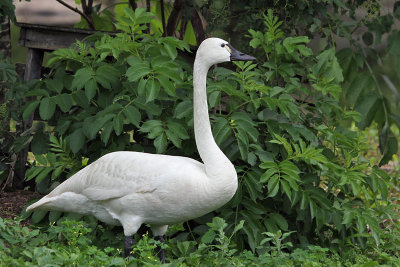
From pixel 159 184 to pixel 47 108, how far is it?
1.35 metres

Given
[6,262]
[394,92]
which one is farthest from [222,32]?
[394,92]

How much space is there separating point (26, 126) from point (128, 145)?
1.29m

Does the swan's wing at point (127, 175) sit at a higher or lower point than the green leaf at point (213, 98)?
lower

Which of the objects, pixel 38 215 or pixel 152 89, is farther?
pixel 38 215

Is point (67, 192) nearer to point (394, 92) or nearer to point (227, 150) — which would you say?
point (227, 150)

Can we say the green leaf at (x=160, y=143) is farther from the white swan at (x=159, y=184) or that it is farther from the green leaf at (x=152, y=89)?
the green leaf at (x=152, y=89)

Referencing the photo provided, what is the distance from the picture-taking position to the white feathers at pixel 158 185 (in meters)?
3.94

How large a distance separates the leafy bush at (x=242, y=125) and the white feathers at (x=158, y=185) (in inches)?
10.5

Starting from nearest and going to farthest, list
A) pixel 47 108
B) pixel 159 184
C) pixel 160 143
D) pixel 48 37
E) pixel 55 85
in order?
pixel 159 184
pixel 160 143
pixel 47 108
pixel 55 85
pixel 48 37

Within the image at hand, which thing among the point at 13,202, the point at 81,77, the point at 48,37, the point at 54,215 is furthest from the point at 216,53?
→ the point at 13,202

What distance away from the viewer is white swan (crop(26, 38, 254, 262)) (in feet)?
12.9

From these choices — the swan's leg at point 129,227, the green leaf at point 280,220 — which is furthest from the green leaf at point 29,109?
the green leaf at point 280,220

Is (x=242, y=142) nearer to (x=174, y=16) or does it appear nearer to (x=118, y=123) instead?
(x=118, y=123)

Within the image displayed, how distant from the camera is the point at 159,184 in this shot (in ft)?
12.9
